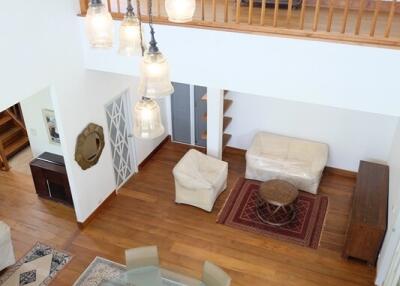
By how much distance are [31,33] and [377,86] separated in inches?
139

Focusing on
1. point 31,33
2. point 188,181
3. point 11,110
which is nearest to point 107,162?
point 188,181

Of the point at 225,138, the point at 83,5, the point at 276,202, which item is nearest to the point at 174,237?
the point at 276,202

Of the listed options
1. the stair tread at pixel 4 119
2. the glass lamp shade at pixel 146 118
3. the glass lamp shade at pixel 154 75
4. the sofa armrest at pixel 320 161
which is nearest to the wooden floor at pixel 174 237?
the sofa armrest at pixel 320 161

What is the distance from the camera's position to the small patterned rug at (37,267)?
5328 millimetres

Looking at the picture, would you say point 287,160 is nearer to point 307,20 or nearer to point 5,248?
point 307,20

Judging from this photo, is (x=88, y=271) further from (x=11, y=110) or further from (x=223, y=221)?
(x=11, y=110)

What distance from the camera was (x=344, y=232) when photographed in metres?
6.12

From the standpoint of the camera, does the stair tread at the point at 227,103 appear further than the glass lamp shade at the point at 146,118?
Yes

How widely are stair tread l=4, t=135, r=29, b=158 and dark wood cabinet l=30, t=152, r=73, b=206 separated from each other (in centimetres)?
142

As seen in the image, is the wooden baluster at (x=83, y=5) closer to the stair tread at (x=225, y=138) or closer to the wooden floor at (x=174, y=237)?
the wooden floor at (x=174, y=237)

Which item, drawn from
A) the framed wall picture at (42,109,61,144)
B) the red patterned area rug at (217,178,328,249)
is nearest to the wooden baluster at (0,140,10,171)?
the framed wall picture at (42,109,61,144)

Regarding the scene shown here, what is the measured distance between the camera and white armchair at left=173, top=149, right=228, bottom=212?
20.8 ft

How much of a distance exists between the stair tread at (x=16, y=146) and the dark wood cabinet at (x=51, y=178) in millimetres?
1421

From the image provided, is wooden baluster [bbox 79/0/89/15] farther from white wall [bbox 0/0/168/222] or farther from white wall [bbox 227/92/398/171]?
white wall [bbox 227/92/398/171]
